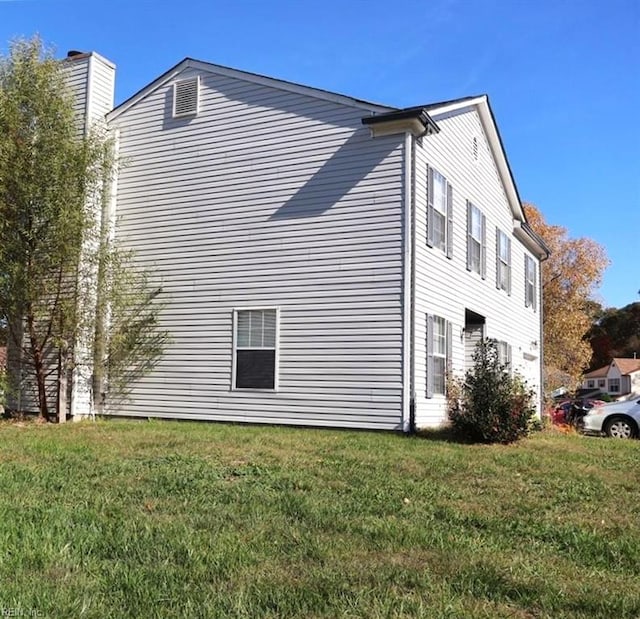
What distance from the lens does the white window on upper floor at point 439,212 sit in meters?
11.9

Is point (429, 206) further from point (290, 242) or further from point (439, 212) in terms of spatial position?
point (290, 242)

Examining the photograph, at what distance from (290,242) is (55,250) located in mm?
4067

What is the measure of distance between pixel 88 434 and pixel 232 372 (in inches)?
118

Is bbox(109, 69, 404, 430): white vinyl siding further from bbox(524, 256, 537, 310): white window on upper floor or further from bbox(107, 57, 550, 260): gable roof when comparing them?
bbox(524, 256, 537, 310): white window on upper floor

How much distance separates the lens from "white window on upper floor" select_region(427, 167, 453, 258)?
11.9 m

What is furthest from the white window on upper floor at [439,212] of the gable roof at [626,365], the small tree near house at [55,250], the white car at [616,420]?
the gable roof at [626,365]

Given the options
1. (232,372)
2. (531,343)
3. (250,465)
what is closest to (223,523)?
(250,465)

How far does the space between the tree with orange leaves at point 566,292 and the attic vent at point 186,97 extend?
81.2 ft

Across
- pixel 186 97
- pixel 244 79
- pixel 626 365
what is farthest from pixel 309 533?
pixel 626 365

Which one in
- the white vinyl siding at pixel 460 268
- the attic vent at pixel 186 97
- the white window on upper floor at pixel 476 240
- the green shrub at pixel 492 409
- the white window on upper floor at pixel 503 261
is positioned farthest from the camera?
the white window on upper floor at pixel 503 261

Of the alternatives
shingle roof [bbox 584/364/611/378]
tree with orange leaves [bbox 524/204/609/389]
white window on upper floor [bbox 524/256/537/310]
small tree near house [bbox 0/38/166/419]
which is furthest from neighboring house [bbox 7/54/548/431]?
shingle roof [bbox 584/364/611/378]

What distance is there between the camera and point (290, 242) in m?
11.8

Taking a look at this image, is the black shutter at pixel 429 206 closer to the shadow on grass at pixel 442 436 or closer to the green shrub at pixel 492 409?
the green shrub at pixel 492 409

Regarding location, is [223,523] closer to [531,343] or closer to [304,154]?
[304,154]
